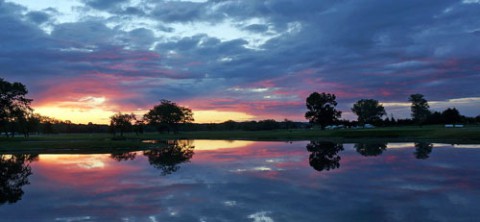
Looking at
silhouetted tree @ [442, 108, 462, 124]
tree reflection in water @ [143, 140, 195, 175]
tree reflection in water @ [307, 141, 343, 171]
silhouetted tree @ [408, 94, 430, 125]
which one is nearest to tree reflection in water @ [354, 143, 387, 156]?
tree reflection in water @ [307, 141, 343, 171]

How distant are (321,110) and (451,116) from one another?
47.8 metres

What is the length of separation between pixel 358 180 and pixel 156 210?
46.5ft

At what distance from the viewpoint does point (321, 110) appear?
484 ft

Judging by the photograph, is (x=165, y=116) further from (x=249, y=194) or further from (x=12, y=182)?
(x=249, y=194)

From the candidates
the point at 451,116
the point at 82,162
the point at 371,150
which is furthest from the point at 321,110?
the point at 82,162

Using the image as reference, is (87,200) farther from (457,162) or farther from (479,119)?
(479,119)

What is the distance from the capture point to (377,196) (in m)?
19.2

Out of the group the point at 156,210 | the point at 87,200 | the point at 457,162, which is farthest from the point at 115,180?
the point at 457,162

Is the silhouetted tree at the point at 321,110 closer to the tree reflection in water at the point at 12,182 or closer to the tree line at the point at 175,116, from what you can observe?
Answer: the tree line at the point at 175,116

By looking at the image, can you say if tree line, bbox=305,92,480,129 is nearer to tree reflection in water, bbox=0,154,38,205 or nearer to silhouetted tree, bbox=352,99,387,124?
silhouetted tree, bbox=352,99,387,124

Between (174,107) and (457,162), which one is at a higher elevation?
(174,107)

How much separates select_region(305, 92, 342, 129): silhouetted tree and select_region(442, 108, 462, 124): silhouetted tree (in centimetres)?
3935

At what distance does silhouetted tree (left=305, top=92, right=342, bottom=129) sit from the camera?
146625 millimetres

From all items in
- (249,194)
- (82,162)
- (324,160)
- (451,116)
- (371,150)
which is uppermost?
(451,116)
